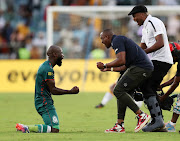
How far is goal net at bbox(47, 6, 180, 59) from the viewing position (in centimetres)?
1942

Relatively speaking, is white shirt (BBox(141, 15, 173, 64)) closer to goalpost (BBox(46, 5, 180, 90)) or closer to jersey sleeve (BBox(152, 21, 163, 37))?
jersey sleeve (BBox(152, 21, 163, 37))

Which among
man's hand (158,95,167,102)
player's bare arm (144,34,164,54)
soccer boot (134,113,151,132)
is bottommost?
soccer boot (134,113,151,132)

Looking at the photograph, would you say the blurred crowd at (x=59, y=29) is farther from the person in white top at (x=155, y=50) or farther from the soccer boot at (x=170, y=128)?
the soccer boot at (x=170, y=128)

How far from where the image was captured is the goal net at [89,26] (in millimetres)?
19422

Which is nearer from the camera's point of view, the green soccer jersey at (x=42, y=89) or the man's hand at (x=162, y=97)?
the green soccer jersey at (x=42, y=89)

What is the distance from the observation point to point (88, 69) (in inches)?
787

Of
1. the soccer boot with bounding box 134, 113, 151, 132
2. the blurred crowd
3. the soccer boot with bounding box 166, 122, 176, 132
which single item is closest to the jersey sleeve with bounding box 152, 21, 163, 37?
the soccer boot with bounding box 134, 113, 151, 132

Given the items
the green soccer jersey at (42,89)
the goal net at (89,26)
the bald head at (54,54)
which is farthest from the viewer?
the goal net at (89,26)

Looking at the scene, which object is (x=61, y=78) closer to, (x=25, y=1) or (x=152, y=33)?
(x=25, y=1)

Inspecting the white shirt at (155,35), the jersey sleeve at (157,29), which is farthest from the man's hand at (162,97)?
the jersey sleeve at (157,29)

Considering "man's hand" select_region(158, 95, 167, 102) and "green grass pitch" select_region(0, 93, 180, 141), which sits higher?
"man's hand" select_region(158, 95, 167, 102)

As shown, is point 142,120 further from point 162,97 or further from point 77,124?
point 77,124

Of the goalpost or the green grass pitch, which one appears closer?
the green grass pitch

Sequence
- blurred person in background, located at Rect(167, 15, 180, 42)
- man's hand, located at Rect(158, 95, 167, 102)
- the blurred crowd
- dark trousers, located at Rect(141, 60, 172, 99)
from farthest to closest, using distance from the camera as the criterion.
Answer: the blurred crowd < blurred person in background, located at Rect(167, 15, 180, 42) < man's hand, located at Rect(158, 95, 167, 102) < dark trousers, located at Rect(141, 60, 172, 99)
